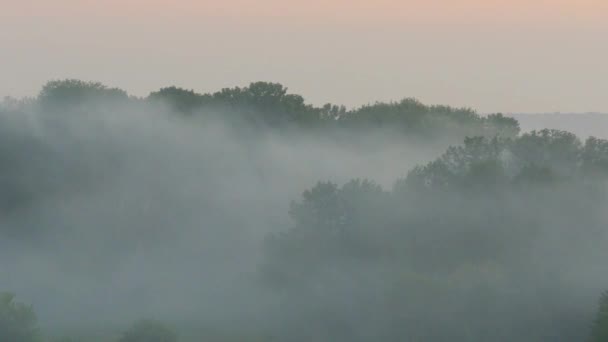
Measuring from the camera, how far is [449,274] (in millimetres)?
83188

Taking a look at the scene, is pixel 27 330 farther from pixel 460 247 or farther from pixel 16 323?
pixel 460 247

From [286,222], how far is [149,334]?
4436 centimetres

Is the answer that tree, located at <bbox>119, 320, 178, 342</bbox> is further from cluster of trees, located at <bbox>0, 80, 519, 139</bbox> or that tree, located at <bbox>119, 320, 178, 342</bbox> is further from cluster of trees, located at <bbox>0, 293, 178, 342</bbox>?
cluster of trees, located at <bbox>0, 80, 519, 139</bbox>

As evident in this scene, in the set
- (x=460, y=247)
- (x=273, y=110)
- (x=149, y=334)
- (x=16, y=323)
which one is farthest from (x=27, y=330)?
(x=273, y=110)

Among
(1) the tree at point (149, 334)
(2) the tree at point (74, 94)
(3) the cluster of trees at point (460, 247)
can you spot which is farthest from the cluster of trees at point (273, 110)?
(1) the tree at point (149, 334)

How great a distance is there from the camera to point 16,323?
66188 mm

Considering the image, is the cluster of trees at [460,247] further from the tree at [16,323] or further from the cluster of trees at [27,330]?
the tree at [16,323]

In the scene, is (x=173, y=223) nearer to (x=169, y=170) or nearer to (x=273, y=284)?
(x=169, y=170)

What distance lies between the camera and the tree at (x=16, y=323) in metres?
65.3

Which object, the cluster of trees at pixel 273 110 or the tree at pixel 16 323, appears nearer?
the tree at pixel 16 323

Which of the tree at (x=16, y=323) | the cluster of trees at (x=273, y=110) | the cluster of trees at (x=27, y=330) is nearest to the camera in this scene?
the tree at (x=16, y=323)

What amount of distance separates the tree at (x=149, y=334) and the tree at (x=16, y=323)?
3613mm

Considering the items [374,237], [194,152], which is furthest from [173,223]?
[374,237]

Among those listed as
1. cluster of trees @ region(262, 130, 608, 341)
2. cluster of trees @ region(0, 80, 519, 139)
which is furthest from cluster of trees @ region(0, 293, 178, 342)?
cluster of trees @ region(0, 80, 519, 139)
